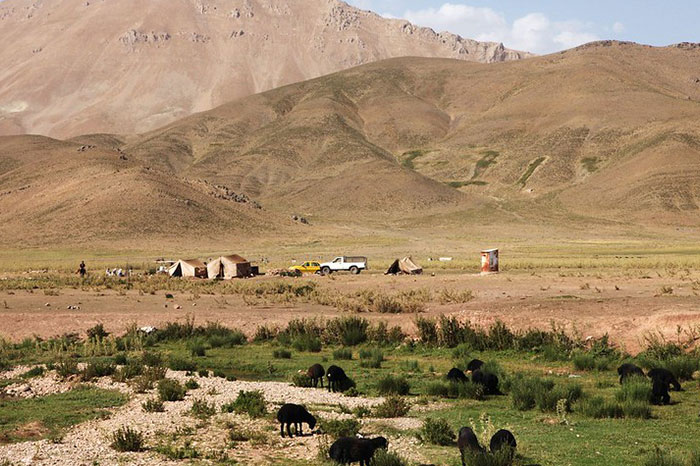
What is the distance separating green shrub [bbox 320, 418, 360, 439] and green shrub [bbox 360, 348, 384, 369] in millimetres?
7412

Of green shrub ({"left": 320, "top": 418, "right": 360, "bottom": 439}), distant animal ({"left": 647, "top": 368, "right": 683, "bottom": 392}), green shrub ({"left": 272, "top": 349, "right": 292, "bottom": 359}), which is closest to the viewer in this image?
green shrub ({"left": 320, "top": 418, "right": 360, "bottom": 439})

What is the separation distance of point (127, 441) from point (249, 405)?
10.7 feet

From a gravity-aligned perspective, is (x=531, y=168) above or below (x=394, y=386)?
above

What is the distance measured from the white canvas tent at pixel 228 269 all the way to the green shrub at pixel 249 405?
3816cm

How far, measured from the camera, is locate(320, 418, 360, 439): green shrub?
45.3 ft

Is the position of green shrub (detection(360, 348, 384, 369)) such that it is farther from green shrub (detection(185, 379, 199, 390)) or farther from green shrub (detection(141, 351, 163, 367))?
green shrub (detection(141, 351, 163, 367))

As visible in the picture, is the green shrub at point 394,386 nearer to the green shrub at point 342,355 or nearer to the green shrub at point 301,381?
the green shrub at point 301,381

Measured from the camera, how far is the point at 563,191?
158 metres

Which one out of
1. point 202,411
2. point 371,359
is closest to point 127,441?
point 202,411

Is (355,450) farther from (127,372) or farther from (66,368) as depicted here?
(66,368)

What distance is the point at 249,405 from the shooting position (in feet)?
52.1

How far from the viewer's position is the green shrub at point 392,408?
605 inches

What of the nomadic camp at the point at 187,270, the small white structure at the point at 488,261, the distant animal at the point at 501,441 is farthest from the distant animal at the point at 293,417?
the nomadic camp at the point at 187,270

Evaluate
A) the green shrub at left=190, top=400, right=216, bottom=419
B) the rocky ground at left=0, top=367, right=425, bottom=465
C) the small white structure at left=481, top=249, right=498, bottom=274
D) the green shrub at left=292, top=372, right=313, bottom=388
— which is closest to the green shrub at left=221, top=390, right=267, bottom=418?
the rocky ground at left=0, top=367, right=425, bottom=465
